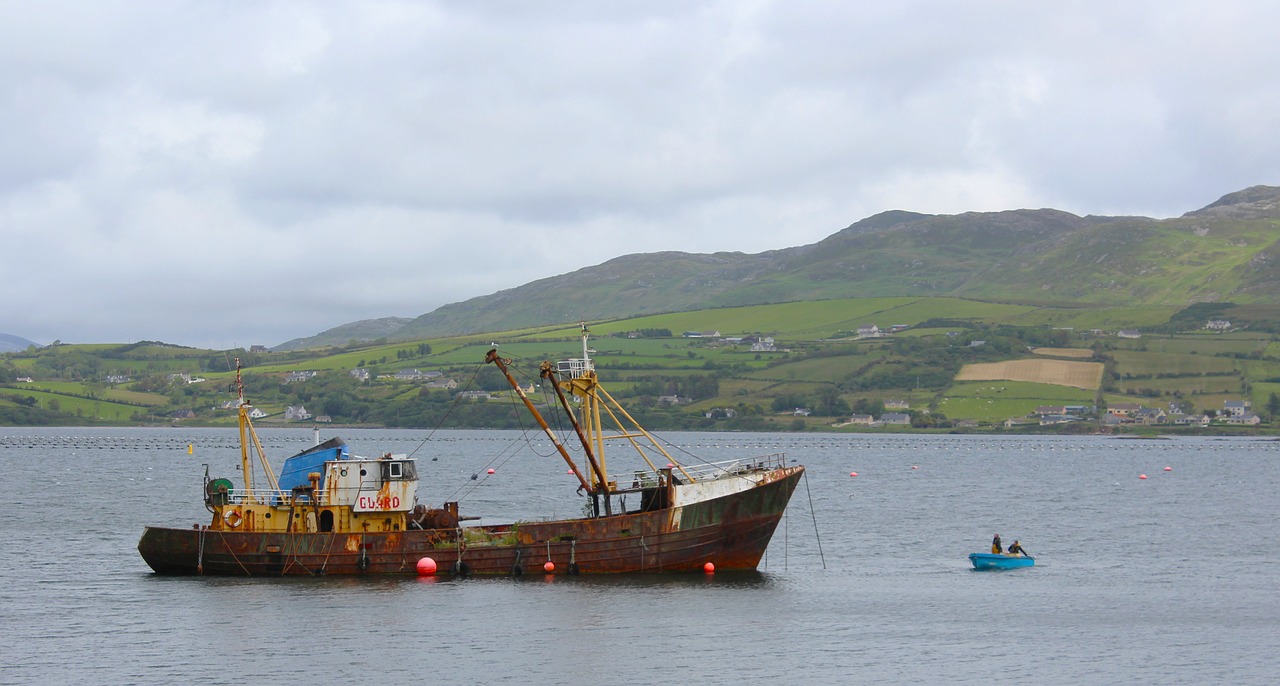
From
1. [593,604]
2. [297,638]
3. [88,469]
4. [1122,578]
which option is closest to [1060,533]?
[1122,578]

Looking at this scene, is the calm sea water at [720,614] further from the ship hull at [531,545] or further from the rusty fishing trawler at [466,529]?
the rusty fishing trawler at [466,529]

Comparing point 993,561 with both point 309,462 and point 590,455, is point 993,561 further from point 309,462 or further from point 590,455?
point 309,462

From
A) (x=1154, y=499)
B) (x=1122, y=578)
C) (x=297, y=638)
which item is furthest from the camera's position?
(x=1154, y=499)

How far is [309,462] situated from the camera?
53.8m

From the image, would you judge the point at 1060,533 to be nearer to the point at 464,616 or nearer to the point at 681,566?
the point at 681,566

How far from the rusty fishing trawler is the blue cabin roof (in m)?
0.08

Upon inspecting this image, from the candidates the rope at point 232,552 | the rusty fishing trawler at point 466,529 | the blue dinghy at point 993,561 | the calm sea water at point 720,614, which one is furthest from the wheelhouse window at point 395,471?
the blue dinghy at point 993,561

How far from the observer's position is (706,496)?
5184cm

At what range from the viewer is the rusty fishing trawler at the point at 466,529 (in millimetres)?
51844

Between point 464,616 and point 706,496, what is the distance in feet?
35.9

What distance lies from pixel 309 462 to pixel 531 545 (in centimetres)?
941

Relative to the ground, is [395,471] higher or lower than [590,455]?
lower

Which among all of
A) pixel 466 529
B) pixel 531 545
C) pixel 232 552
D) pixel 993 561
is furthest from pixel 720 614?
pixel 232 552

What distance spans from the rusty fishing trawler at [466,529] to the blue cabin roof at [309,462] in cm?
8
